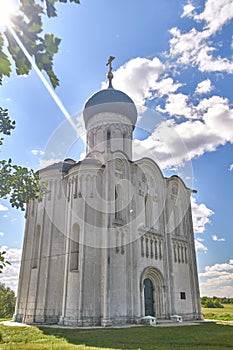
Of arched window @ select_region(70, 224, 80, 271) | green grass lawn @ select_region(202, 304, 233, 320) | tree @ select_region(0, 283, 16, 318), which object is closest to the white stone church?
arched window @ select_region(70, 224, 80, 271)

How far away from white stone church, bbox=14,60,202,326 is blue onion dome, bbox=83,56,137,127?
108 millimetres

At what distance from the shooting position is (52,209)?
19.2m

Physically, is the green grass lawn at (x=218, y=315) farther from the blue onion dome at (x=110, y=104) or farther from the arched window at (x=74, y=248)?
the blue onion dome at (x=110, y=104)

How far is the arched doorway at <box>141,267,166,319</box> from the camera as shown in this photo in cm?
1883

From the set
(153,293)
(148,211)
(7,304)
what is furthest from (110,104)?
(7,304)

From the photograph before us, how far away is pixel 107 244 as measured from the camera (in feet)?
55.0

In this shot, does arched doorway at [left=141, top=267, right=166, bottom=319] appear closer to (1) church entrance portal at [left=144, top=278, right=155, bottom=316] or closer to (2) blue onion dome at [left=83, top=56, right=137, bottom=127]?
(1) church entrance portal at [left=144, top=278, right=155, bottom=316]

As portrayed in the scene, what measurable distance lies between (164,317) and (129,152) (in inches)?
465

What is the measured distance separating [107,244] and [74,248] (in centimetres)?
205

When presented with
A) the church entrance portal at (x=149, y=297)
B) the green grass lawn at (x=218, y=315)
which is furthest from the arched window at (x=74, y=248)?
the green grass lawn at (x=218, y=315)

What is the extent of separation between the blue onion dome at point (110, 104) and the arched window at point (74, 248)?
10.0 metres

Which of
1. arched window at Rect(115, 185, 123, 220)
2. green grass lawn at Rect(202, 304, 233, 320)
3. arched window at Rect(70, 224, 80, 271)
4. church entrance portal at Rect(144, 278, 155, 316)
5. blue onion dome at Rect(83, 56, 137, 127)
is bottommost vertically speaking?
green grass lawn at Rect(202, 304, 233, 320)

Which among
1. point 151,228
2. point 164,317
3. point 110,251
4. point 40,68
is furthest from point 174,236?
point 40,68

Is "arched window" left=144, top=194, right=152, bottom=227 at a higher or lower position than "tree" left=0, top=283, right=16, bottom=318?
higher
